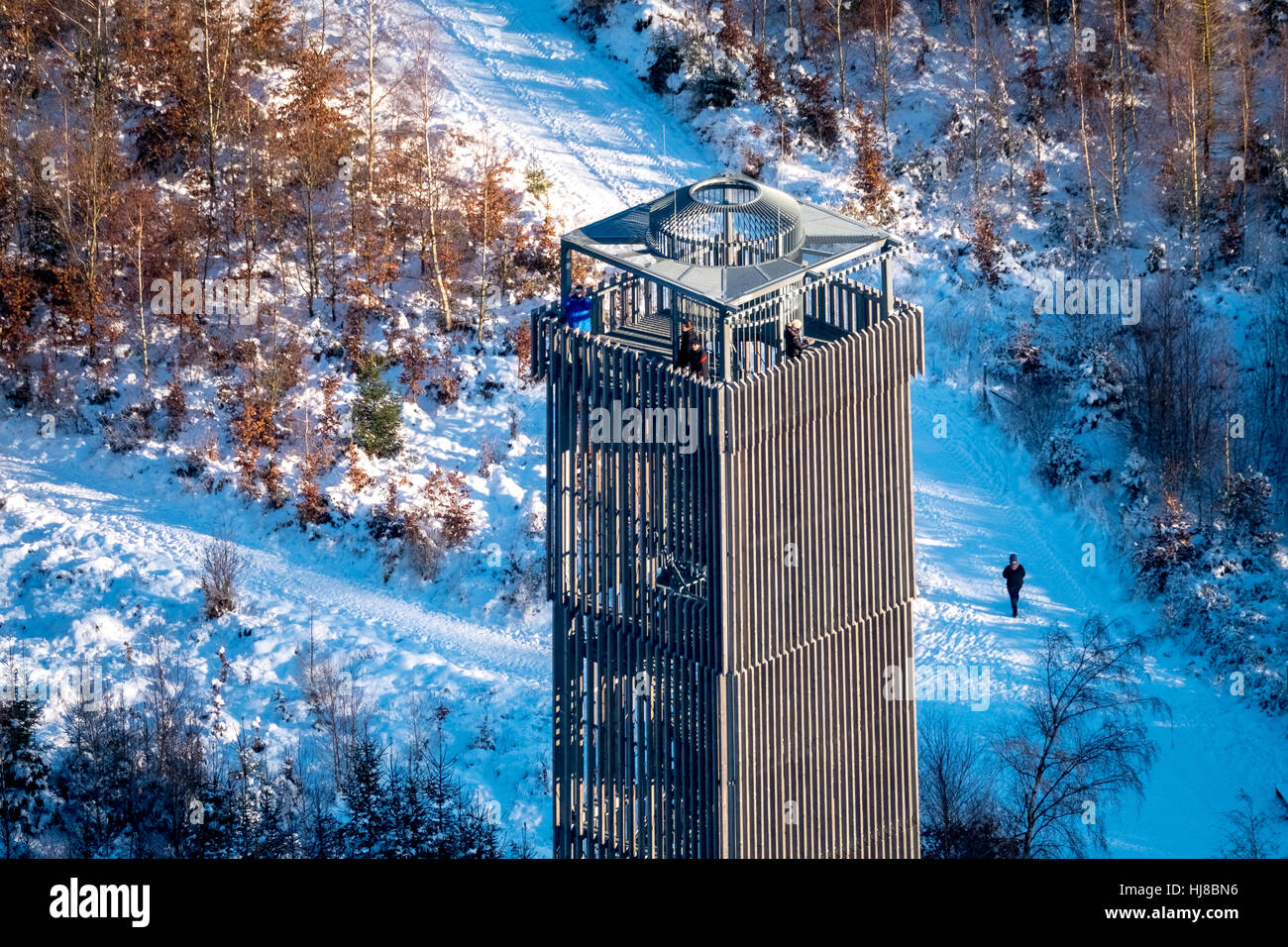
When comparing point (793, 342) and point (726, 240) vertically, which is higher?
point (726, 240)

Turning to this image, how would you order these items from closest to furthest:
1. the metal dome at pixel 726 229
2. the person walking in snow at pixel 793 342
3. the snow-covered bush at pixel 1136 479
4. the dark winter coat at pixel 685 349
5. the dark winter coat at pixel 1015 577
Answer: the dark winter coat at pixel 685 349
the metal dome at pixel 726 229
the person walking in snow at pixel 793 342
the dark winter coat at pixel 1015 577
the snow-covered bush at pixel 1136 479

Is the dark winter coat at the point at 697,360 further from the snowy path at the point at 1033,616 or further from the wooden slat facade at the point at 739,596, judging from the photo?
the snowy path at the point at 1033,616

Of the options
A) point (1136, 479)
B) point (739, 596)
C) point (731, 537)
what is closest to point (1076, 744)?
point (1136, 479)

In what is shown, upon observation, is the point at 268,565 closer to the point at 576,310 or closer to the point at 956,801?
the point at 956,801

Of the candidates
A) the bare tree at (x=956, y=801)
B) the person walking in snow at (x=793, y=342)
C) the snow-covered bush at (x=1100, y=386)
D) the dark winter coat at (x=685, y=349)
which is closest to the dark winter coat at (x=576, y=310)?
the dark winter coat at (x=685, y=349)
